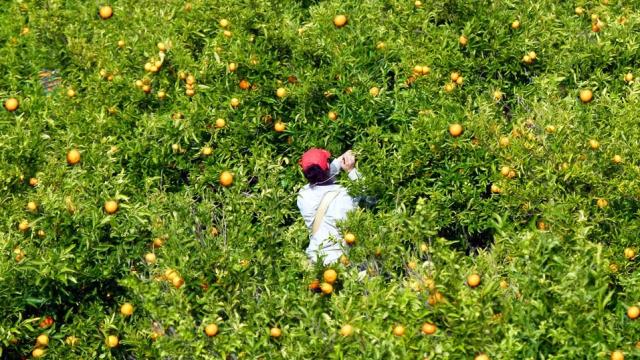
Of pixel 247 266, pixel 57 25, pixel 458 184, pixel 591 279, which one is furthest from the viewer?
pixel 57 25

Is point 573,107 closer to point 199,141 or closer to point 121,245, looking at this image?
point 199,141

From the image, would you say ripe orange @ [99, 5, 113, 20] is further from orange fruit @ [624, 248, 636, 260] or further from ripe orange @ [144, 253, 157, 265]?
orange fruit @ [624, 248, 636, 260]

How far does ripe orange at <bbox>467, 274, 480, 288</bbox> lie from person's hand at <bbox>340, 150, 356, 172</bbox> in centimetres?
153

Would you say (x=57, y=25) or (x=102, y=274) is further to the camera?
(x=57, y=25)

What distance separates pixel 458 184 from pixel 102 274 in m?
2.09

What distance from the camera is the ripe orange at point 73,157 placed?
594 cm

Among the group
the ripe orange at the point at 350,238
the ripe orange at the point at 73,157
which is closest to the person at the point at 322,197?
the ripe orange at the point at 350,238

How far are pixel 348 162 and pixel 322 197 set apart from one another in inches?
11.8

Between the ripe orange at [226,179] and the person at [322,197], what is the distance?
43 centimetres

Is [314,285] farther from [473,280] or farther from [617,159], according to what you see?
[617,159]

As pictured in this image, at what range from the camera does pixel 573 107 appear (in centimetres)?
577

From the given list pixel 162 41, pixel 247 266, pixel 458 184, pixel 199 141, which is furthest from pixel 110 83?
pixel 458 184

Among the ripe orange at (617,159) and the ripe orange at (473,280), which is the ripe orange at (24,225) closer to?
the ripe orange at (473,280)

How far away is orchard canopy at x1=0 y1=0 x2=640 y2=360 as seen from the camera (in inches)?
181
